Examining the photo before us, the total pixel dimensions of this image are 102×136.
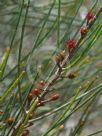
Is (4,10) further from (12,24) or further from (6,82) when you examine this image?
(6,82)

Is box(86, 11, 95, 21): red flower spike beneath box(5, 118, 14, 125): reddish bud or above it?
above

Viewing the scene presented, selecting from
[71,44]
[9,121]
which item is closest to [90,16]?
[71,44]

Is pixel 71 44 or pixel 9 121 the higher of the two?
pixel 71 44

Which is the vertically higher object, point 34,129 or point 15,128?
point 15,128

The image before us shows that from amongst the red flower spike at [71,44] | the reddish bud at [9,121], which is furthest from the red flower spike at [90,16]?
the reddish bud at [9,121]

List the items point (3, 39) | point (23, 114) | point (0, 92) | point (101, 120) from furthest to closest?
point (101, 120)
point (3, 39)
point (0, 92)
point (23, 114)

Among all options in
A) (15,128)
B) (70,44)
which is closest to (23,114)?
(15,128)

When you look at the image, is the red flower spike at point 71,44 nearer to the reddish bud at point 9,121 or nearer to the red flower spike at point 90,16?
the red flower spike at point 90,16

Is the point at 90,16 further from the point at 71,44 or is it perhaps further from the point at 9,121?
the point at 9,121

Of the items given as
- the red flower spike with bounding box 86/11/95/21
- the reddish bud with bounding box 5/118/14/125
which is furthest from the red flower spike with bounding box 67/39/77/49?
the reddish bud with bounding box 5/118/14/125

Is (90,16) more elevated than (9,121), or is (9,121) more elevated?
(90,16)

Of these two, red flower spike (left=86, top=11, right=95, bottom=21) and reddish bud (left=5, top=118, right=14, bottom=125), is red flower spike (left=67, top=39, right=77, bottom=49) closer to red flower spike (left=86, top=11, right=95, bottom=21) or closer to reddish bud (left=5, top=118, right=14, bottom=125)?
red flower spike (left=86, top=11, right=95, bottom=21)
